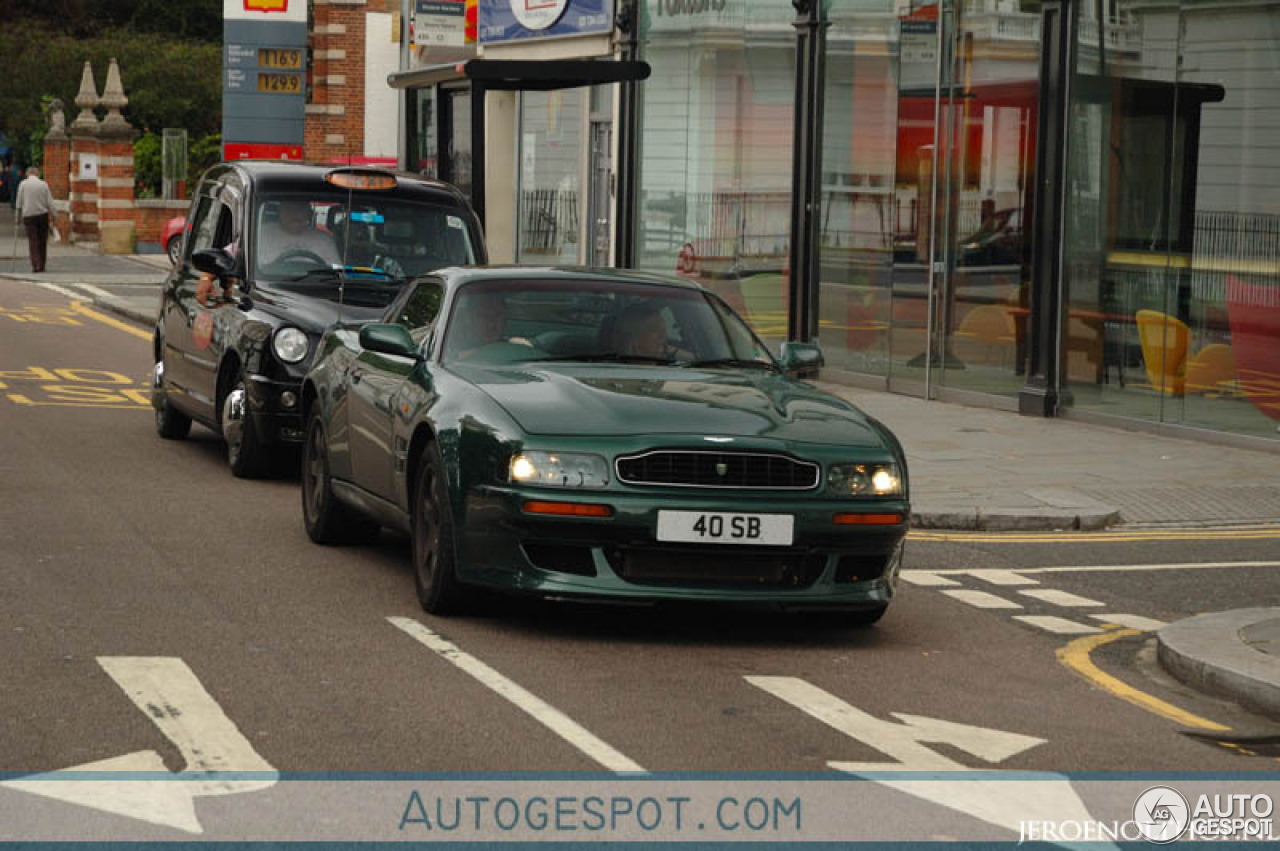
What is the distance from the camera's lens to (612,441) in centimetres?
835

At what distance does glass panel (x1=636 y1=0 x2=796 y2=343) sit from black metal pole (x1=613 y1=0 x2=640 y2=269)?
0.42 ft

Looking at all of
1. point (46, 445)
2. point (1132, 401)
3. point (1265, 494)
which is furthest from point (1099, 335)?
point (46, 445)

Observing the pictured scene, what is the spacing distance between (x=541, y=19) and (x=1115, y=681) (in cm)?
2193

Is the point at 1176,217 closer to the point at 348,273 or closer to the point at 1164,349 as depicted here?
the point at 1164,349

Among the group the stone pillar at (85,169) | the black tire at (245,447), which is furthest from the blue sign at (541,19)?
the stone pillar at (85,169)

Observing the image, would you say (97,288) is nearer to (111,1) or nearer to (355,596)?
(355,596)

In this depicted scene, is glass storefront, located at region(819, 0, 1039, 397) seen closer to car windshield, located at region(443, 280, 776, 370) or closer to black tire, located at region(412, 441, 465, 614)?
car windshield, located at region(443, 280, 776, 370)

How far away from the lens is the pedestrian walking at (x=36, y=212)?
40.3 meters

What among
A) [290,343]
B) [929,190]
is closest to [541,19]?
[929,190]

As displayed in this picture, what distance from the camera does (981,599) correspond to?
10211mm

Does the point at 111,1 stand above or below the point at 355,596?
above

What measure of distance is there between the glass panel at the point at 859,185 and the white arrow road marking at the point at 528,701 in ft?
42.6

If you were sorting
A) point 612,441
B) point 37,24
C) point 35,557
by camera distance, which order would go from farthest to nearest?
1. point 37,24
2. point 35,557
3. point 612,441

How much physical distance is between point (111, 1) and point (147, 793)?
81.0m
